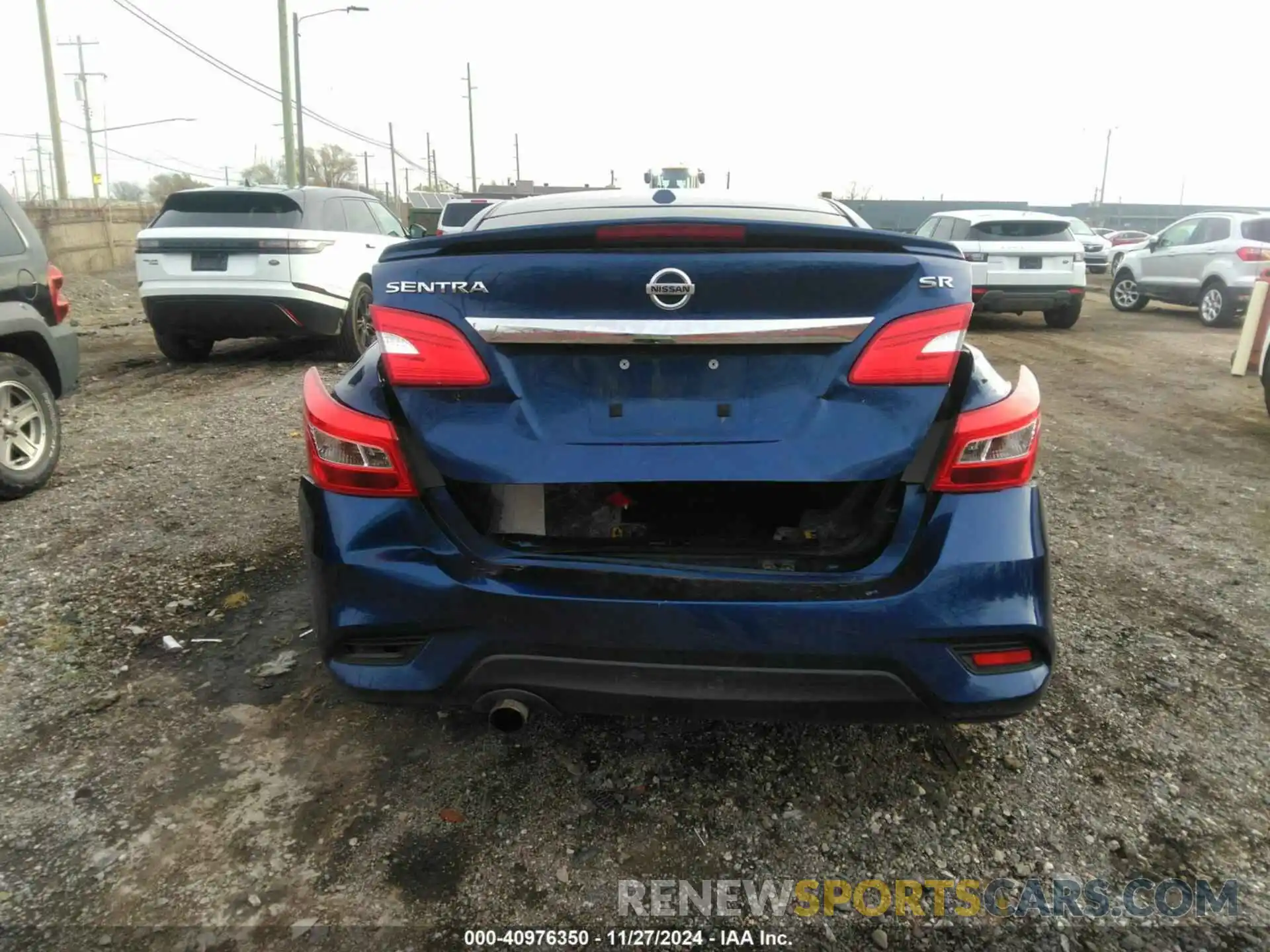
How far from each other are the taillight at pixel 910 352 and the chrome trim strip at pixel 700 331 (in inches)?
2.4

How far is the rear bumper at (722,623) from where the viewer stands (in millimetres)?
1971

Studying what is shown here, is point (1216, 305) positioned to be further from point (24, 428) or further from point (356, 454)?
point (24, 428)

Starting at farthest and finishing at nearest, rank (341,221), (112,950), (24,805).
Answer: (341,221)
(24,805)
(112,950)

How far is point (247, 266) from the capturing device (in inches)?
327

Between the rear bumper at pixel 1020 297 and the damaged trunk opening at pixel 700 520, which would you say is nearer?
the damaged trunk opening at pixel 700 520

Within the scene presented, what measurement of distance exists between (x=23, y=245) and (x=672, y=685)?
16.4 ft

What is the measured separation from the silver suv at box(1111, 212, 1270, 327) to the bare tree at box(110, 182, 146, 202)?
3214 inches

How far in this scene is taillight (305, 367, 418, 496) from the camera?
2107 millimetres

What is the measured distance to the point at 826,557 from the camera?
2100 mm

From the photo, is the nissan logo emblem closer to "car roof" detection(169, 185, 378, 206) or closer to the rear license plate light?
the rear license plate light

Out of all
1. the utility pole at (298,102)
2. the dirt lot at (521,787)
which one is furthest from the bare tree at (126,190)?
the dirt lot at (521,787)

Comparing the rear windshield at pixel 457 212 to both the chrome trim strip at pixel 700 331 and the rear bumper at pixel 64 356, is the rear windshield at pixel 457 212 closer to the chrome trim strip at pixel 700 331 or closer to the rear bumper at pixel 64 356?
the rear bumper at pixel 64 356

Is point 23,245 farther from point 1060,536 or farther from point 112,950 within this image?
point 1060,536

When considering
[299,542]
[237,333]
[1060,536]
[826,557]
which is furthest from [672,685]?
[237,333]
